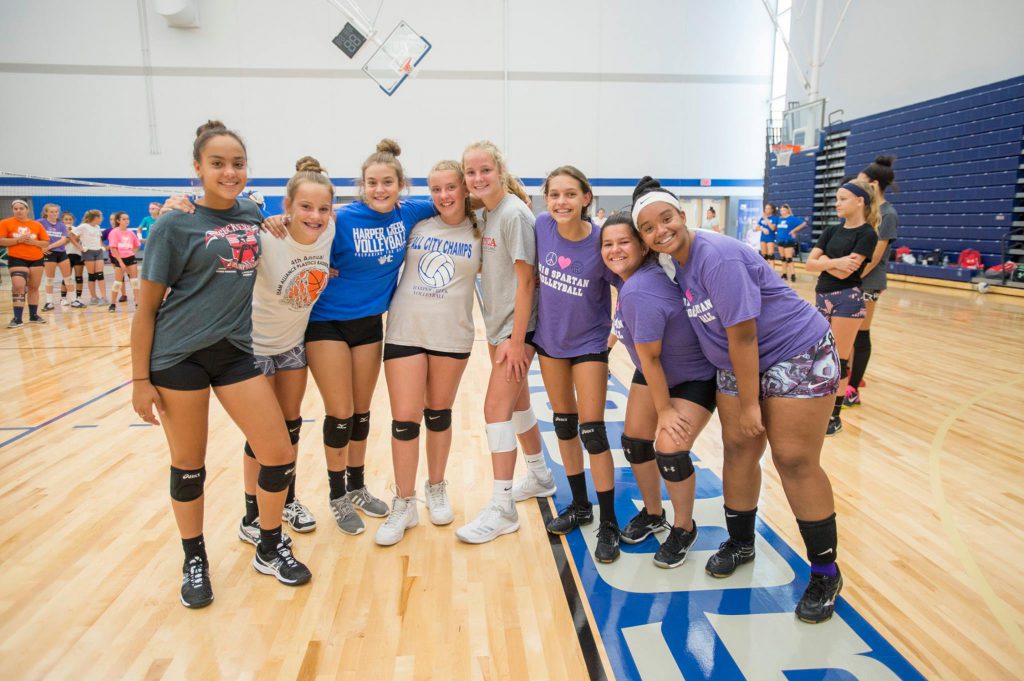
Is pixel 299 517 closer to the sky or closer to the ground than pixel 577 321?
closer to the ground

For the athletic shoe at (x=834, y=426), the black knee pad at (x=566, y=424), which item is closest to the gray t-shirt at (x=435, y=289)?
the black knee pad at (x=566, y=424)

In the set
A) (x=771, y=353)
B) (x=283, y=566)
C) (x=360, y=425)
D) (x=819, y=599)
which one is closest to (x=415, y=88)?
(x=360, y=425)

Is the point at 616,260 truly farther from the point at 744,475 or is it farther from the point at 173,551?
the point at 173,551

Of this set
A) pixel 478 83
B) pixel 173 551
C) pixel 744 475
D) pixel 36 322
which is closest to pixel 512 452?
pixel 744 475

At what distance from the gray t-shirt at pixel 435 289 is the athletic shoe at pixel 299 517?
0.93 meters

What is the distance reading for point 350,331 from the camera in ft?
8.86

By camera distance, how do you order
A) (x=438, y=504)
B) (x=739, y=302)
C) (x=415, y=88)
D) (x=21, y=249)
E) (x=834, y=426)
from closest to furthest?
(x=739, y=302), (x=438, y=504), (x=834, y=426), (x=21, y=249), (x=415, y=88)

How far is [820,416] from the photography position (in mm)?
2031

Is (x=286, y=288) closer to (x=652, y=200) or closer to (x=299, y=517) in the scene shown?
(x=299, y=517)

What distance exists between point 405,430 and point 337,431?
1.07ft

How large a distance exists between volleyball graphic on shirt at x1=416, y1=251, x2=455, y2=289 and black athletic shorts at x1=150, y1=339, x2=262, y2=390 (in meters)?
0.83

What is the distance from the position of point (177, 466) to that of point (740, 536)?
2163 millimetres

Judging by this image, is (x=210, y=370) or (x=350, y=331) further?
(x=350, y=331)

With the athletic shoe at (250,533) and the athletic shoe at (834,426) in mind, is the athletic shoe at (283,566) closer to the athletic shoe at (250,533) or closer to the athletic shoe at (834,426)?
the athletic shoe at (250,533)
